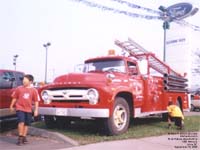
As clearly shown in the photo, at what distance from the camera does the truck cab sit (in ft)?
37.2

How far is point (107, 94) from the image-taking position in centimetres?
952

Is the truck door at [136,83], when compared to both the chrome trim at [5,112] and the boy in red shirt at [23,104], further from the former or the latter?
the chrome trim at [5,112]

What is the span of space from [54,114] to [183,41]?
3450cm

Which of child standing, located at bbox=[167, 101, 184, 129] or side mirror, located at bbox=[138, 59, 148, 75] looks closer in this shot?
side mirror, located at bbox=[138, 59, 148, 75]

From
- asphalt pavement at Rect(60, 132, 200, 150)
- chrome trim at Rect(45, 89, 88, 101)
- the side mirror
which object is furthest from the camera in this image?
the side mirror

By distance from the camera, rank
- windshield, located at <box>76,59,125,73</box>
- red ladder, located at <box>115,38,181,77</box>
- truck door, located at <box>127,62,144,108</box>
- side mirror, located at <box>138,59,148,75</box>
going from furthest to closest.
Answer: red ladder, located at <box>115,38,181,77</box>
side mirror, located at <box>138,59,148,75</box>
windshield, located at <box>76,59,125,73</box>
truck door, located at <box>127,62,144,108</box>

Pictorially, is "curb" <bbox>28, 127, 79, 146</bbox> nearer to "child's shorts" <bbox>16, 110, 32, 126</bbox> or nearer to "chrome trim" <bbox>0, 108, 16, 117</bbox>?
"child's shorts" <bbox>16, 110, 32, 126</bbox>

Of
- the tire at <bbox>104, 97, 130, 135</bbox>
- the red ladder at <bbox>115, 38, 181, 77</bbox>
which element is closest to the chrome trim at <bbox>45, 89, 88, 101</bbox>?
the tire at <bbox>104, 97, 130, 135</bbox>

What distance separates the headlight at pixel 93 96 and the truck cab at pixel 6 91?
119 inches

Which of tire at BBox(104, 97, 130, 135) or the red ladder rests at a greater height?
the red ladder

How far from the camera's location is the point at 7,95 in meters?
11.5

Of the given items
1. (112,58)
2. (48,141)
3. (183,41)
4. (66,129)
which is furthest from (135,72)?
(183,41)

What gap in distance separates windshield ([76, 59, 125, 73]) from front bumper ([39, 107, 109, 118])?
1977 mm

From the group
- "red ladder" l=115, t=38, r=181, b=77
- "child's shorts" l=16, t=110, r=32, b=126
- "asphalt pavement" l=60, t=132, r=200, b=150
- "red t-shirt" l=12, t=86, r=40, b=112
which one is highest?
"red ladder" l=115, t=38, r=181, b=77
